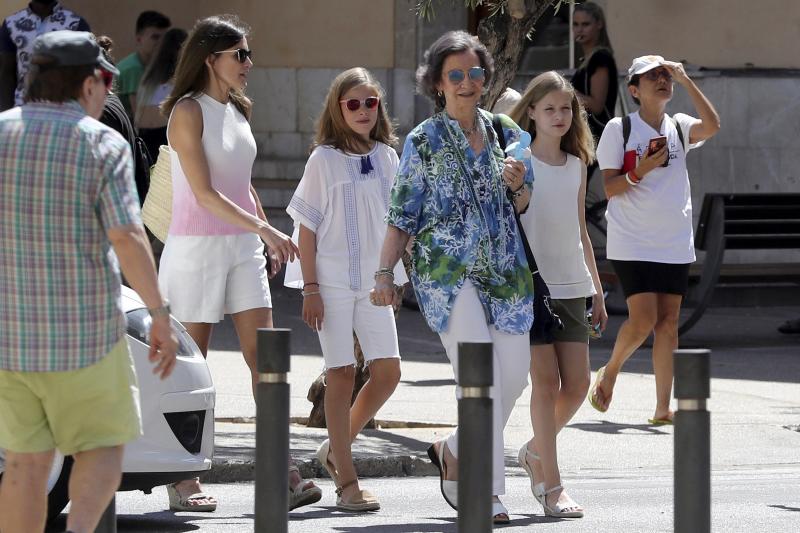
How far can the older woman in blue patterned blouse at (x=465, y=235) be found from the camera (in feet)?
21.8

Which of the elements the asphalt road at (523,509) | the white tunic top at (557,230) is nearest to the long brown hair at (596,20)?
the asphalt road at (523,509)

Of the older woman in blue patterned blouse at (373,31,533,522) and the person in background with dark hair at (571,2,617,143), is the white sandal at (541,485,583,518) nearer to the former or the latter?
the older woman in blue patterned blouse at (373,31,533,522)

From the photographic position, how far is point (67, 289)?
16.5 ft

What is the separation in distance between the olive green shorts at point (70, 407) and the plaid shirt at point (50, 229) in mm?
63

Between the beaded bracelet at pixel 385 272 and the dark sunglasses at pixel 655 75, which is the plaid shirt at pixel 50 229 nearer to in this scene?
the beaded bracelet at pixel 385 272

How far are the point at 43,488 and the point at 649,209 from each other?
512cm

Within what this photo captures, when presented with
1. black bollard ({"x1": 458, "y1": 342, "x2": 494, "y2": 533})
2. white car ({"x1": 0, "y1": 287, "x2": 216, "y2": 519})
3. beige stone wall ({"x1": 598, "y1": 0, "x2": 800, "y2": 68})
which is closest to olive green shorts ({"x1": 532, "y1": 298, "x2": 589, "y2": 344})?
white car ({"x1": 0, "y1": 287, "x2": 216, "y2": 519})

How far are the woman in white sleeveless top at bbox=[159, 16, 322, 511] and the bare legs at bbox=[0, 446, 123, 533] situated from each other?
2.15 meters

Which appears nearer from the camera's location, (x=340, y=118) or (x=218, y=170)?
(x=218, y=170)

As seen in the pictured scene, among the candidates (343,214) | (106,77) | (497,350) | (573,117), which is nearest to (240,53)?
(343,214)

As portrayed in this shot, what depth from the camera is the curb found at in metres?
8.29

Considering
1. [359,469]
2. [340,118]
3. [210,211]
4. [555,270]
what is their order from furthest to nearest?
[359,469], [340,118], [555,270], [210,211]

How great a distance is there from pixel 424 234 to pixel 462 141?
0.39 m

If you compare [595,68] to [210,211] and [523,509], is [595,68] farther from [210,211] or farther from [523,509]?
[210,211]
